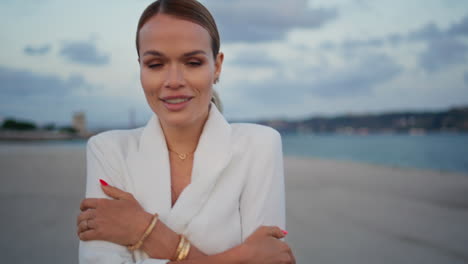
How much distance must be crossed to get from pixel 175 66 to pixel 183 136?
379mm

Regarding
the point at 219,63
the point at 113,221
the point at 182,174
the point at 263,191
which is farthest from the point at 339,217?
the point at 113,221

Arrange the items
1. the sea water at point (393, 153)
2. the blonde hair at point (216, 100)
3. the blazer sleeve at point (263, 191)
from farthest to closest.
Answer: the sea water at point (393, 153)
the blonde hair at point (216, 100)
the blazer sleeve at point (263, 191)

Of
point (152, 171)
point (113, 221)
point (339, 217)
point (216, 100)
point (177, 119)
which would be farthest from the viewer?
point (339, 217)

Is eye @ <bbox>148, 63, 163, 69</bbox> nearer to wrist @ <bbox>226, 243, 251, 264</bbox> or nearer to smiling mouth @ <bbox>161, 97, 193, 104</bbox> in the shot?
smiling mouth @ <bbox>161, 97, 193, 104</bbox>

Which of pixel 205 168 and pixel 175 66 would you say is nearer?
pixel 175 66

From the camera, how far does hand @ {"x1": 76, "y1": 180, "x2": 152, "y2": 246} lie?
1.25 meters

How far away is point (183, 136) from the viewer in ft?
5.11

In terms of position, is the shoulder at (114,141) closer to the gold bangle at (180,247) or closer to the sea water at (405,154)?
the gold bangle at (180,247)

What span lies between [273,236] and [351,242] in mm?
2488

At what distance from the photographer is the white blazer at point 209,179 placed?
4.59 ft

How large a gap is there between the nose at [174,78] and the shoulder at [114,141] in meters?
0.42

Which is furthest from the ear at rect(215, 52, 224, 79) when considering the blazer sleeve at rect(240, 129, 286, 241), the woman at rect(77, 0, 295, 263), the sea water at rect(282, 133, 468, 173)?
the sea water at rect(282, 133, 468, 173)

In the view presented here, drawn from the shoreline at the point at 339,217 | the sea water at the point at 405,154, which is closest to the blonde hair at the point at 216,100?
the shoreline at the point at 339,217

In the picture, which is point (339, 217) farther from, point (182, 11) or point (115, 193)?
point (182, 11)
